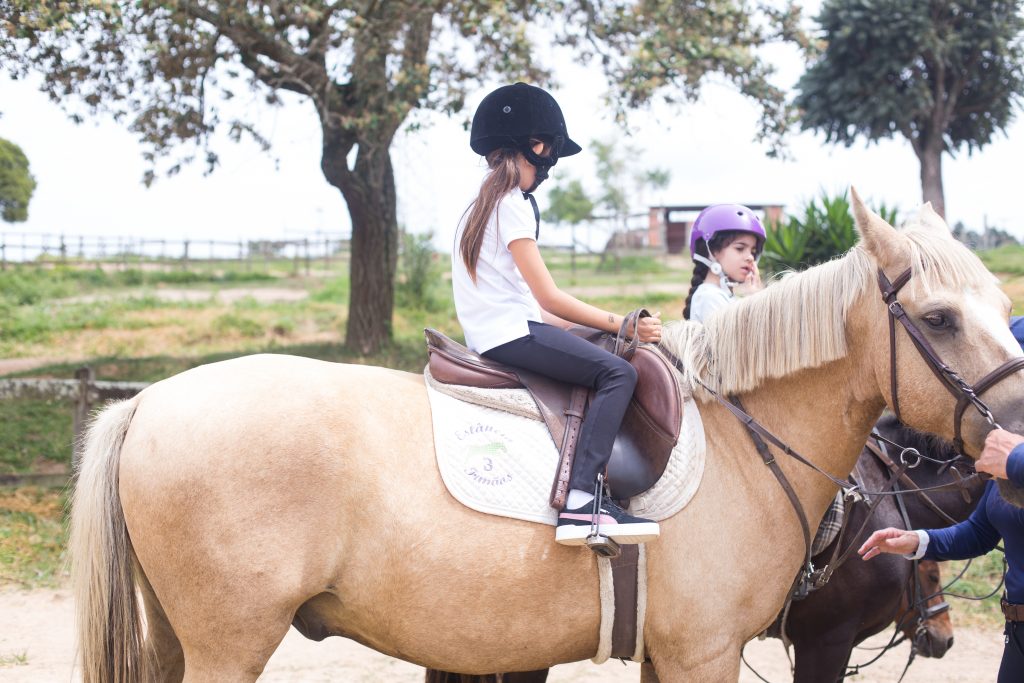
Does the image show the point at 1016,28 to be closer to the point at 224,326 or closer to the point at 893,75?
the point at 893,75

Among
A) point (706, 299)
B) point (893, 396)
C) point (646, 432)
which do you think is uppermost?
point (706, 299)

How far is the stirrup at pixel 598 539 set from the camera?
2426mm

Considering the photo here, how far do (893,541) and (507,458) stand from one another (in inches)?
59.7

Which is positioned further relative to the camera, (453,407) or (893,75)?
(893,75)

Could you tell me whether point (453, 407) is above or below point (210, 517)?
above

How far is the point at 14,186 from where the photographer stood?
2292cm

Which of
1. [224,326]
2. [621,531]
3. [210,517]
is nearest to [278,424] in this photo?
[210,517]

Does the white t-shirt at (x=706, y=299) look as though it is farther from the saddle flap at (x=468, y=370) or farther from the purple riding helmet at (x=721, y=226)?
the saddle flap at (x=468, y=370)

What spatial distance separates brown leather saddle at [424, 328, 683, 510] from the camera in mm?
2643

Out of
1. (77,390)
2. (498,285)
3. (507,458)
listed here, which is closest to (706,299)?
(498,285)

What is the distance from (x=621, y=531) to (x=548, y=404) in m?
Result: 0.50

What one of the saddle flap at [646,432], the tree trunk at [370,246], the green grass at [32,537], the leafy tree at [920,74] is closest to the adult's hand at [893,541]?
the saddle flap at [646,432]

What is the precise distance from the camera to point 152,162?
11.2 m

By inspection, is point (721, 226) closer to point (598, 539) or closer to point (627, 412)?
point (627, 412)
